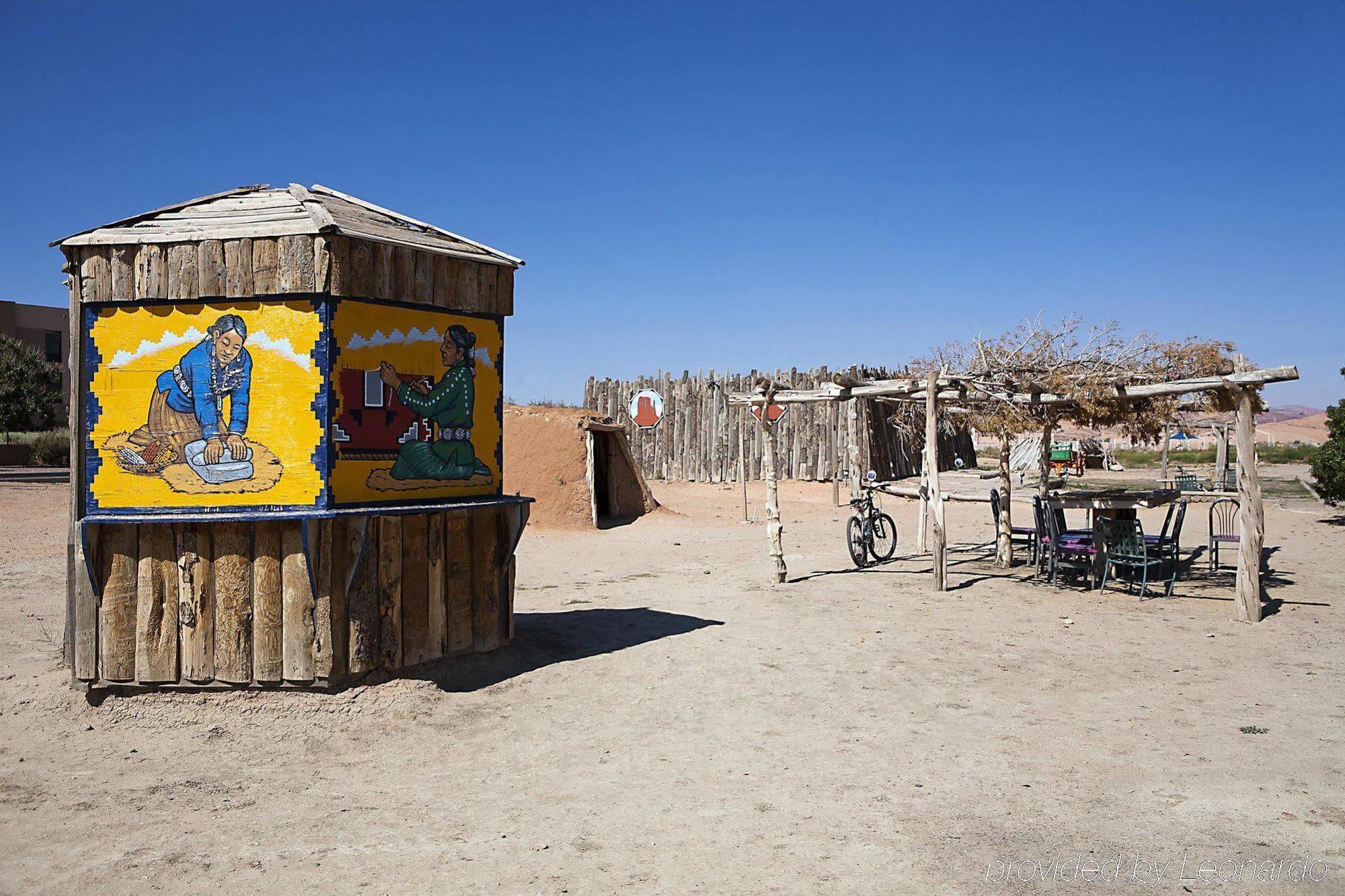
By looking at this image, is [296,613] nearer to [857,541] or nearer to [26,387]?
[857,541]

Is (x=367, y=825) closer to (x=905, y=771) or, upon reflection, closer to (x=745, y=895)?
(x=745, y=895)

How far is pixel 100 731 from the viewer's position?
232 inches

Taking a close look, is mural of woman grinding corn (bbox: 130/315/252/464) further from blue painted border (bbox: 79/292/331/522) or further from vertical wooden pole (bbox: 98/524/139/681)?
vertical wooden pole (bbox: 98/524/139/681)

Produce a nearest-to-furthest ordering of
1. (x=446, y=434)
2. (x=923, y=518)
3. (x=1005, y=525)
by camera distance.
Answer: (x=446, y=434)
(x=1005, y=525)
(x=923, y=518)

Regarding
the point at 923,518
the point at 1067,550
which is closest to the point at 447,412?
the point at 1067,550

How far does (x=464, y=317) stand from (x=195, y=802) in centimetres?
366

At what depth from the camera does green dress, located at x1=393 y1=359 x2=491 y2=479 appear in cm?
654

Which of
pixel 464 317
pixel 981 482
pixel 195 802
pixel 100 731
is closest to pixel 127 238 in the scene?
pixel 464 317

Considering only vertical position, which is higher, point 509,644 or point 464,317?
point 464,317

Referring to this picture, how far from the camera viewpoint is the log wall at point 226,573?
599 centimetres

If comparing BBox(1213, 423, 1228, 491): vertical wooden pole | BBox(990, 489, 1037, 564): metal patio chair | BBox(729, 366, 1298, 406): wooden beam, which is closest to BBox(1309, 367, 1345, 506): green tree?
BBox(1213, 423, 1228, 491): vertical wooden pole

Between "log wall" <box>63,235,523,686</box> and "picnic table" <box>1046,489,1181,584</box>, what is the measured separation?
7595 mm

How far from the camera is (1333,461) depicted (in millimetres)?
16344

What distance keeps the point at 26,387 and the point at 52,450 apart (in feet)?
17.7
